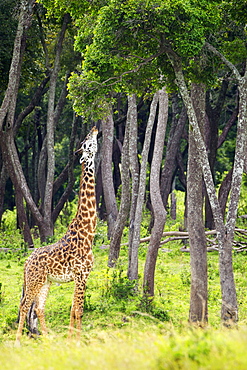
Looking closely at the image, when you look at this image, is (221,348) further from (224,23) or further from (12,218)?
(12,218)

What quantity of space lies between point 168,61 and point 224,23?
197 centimetres

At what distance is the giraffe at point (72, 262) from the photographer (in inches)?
409

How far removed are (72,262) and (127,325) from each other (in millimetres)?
1925

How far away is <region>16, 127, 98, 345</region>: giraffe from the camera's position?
10.4m

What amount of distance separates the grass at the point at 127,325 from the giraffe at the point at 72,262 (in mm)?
649

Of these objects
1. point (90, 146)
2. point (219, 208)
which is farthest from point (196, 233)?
point (90, 146)

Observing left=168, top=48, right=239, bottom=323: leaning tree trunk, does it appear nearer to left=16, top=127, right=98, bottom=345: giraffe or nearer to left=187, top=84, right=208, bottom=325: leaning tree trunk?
left=187, top=84, right=208, bottom=325: leaning tree trunk

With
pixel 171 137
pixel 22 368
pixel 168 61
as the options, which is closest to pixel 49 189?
pixel 171 137

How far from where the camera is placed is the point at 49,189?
67.7 feet

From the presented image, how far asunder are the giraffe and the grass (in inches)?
25.6

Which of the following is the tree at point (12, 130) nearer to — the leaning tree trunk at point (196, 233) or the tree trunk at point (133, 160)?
the tree trunk at point (133, 160)

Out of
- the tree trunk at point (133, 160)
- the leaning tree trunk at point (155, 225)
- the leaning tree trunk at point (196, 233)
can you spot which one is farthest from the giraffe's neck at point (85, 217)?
the tree trunk at point (133, 160)

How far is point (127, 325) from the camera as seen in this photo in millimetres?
11312

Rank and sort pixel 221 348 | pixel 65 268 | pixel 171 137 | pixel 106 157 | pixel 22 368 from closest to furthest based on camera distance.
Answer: pixel 221 348, pixel 22 368, pixel 65 268, pixel 106 157, pixel 171 137
